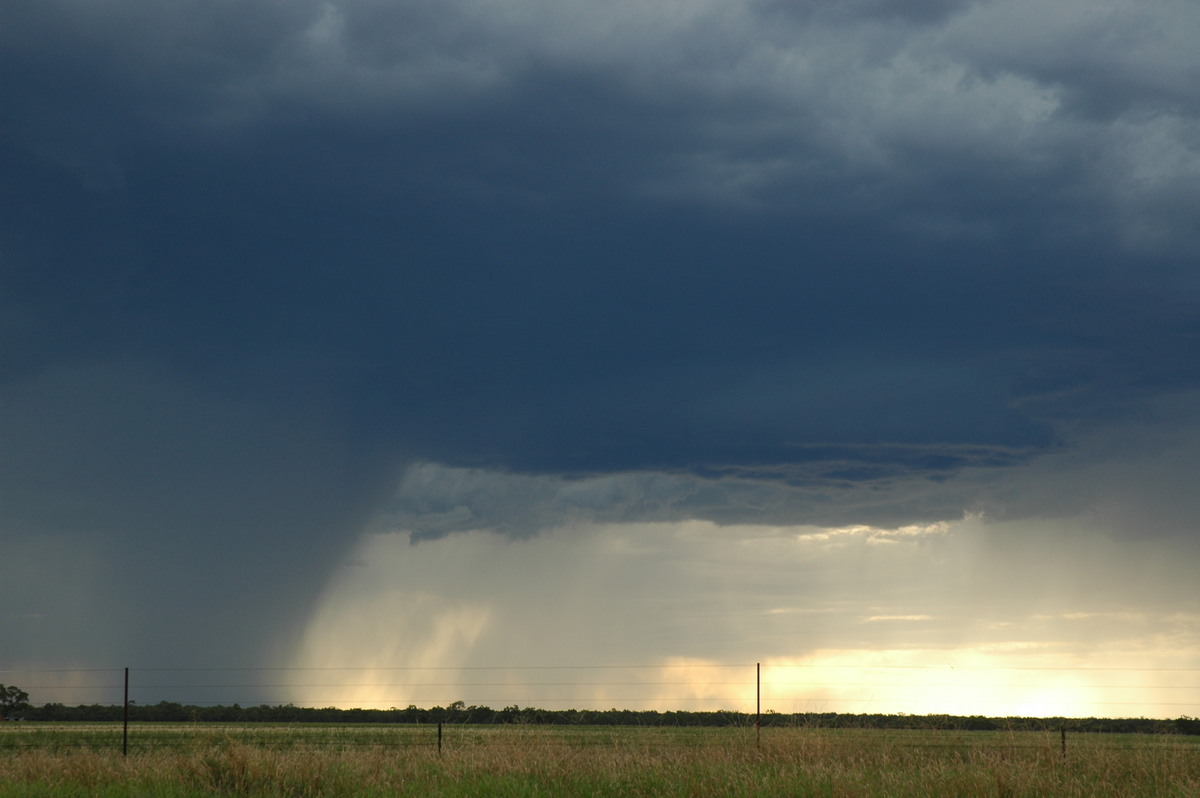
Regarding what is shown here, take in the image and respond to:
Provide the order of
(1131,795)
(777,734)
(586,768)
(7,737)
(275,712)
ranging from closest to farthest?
(1131,795) < (586,768) < (777,734) < (7,737) < (275,712)

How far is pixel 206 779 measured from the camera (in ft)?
70.0

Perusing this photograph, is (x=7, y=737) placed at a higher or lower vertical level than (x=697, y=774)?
lower

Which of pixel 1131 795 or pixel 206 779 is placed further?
pixel 206 779

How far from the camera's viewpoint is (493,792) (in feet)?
65.7

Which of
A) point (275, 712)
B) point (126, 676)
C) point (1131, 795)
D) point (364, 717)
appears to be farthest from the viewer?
point (364, 717)

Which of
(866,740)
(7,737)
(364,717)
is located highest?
(866,740)

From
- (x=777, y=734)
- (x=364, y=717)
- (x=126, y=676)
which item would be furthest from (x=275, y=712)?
(x=777, y=734)

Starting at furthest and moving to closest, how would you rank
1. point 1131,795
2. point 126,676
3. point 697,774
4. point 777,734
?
point 126,676, point 777,734, point 697,774, point 1131,795

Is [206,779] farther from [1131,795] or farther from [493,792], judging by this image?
[1131,795]

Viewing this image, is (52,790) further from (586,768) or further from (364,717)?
(364,717)

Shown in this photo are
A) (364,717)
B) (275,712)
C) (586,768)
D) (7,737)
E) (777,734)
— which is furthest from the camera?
(364,717)

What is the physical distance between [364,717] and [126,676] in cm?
10148

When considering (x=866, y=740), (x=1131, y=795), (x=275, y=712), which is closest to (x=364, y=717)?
(x=275, y=712)

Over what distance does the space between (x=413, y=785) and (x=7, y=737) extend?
40150mm
